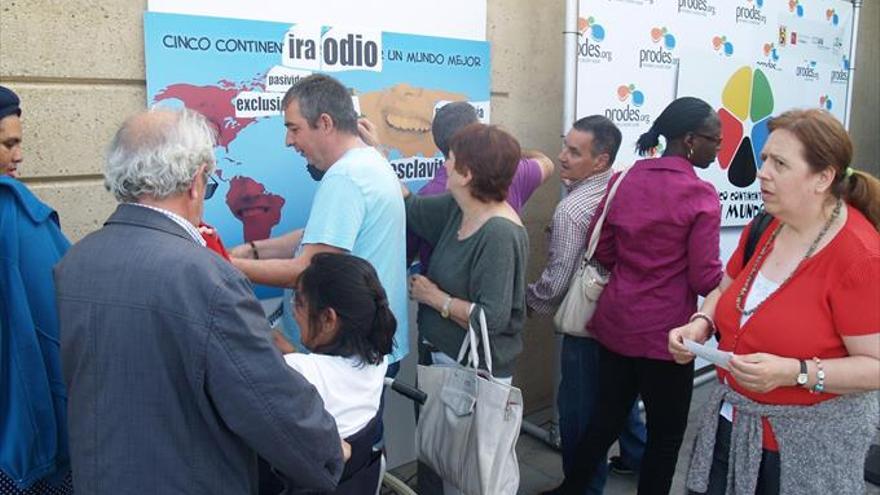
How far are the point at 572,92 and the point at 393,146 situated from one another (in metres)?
0.96

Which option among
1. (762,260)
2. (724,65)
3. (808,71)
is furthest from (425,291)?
(808,71)

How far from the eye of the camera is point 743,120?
183 inches

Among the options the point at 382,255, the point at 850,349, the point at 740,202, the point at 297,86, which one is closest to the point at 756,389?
the point at 850,349

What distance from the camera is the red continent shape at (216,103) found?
2.53 metres

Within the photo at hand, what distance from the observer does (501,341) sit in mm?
2596

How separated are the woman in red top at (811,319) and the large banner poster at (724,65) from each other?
1684 mm

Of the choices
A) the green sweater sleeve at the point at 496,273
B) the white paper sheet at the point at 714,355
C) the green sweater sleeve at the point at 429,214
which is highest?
the green sweater sleeve at the point at 429,214

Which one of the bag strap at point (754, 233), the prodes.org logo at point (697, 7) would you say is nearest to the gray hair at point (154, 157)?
the bag strap at point (754, 233)

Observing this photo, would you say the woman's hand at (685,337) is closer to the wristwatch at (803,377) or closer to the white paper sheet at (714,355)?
the white paper sheet at (714,355)

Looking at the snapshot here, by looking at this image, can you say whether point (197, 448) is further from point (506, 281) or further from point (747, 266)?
point (747, 266)

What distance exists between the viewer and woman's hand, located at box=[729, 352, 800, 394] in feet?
6.03

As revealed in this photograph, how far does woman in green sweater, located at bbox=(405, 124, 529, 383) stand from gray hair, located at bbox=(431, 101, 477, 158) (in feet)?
1.22

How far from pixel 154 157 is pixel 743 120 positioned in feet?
13.6

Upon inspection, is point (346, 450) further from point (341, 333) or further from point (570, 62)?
point (570, 62)
